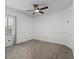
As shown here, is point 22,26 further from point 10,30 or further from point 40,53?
point 40,53

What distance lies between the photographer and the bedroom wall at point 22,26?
5.34 metres

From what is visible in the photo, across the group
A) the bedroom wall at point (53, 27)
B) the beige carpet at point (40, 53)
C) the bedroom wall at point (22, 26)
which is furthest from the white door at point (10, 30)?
the bedroom wall at point (53, 27)

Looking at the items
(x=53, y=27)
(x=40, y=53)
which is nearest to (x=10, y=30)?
(x=40, y=53)

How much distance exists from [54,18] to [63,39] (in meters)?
1.70

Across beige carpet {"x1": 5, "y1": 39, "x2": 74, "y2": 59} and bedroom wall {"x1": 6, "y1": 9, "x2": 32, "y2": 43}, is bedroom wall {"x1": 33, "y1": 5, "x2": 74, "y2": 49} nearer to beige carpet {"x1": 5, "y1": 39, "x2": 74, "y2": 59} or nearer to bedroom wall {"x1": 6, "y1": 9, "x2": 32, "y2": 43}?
bedroom wall {"x1": 6, "y1": 9, "x2": 32, "y2": 43}

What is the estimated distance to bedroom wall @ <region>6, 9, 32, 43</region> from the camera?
17.5 feet

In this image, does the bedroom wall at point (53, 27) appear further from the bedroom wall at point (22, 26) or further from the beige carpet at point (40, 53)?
the beige carpet at point (40, 53)

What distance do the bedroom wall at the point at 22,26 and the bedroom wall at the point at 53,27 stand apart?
24.1 inches
